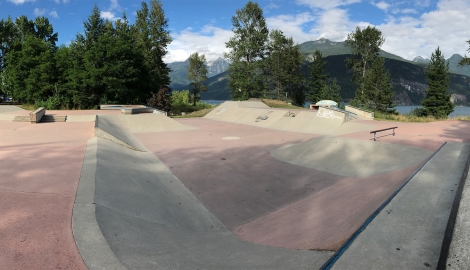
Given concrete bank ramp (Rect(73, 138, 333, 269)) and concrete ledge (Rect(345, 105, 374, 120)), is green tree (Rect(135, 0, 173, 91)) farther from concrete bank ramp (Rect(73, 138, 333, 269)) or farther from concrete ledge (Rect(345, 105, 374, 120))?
concrete bank ramp (Rect(73, 138, 333, 269))

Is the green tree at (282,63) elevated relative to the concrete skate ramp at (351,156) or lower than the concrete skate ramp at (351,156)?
elevated

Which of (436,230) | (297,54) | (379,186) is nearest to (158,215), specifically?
(436,230)

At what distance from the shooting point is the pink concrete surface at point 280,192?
5039 mm

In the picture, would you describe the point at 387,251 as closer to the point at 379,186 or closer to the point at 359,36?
the point at 379,186

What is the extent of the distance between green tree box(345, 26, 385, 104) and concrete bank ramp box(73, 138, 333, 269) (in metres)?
42.2

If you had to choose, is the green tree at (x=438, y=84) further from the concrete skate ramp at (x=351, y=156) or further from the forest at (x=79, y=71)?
the forest at (x=79, y=71)

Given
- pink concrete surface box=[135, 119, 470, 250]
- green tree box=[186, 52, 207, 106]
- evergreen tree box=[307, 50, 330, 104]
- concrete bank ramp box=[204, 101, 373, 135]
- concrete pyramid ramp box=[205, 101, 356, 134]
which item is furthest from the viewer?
green tree box=[186, 52, 207, 106]

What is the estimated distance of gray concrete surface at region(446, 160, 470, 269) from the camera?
7.77ft

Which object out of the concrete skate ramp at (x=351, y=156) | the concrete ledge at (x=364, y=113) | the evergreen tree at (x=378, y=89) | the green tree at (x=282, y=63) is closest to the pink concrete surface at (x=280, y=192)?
the concrete skate ramp at (x=351, y=156)

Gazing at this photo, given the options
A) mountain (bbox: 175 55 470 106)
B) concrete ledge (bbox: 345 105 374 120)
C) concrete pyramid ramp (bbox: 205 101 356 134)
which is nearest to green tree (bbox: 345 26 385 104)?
concrete ledge (bbox: 345 105 374 120)

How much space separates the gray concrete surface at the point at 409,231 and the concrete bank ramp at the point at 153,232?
64 cm

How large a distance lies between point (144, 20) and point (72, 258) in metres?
50.0

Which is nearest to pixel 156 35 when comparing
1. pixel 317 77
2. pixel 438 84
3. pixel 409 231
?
pixel 317 77

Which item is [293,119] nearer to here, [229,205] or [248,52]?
[229,205]
